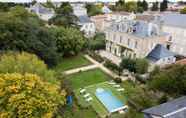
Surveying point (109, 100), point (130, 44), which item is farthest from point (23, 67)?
point (130, 44)

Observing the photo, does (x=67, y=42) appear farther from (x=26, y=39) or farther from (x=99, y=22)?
(x=99, y=22)

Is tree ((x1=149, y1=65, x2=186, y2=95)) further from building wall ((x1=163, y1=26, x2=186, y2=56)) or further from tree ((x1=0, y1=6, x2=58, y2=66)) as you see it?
building wall ((x1=163, y1=26, x2=186, y2=56))

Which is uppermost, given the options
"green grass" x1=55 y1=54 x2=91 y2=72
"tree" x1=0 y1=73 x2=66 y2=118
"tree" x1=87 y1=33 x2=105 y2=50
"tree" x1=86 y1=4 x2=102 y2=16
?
"tree" x1=86 y1=4 x2=102 y2=16

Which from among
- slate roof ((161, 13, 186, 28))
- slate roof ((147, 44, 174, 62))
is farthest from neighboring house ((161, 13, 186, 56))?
slate roof ((147, 44, 174, 62))

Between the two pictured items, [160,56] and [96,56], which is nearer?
[160,56]

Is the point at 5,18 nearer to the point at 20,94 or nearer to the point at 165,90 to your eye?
the point at 20,94

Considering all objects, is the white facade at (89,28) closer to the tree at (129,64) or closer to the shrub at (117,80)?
the tree at (129,64)

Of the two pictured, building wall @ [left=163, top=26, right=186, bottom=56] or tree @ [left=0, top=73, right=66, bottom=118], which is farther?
building wall @ [left=163, top=26, right=186, bottom=56]
